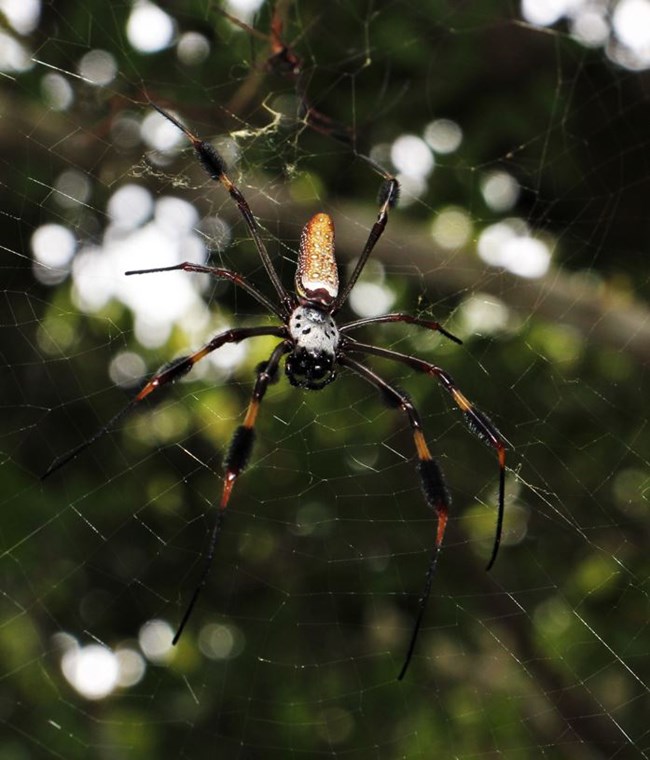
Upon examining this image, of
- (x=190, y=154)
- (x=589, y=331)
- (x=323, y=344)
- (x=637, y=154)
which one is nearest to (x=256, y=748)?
(x=323, y=344)

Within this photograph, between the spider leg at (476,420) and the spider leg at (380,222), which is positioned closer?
the spider leg at (476,420)

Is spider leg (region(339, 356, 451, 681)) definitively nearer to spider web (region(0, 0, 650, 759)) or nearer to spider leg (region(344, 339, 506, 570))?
spider leg (region(344, 339, 506, 570))

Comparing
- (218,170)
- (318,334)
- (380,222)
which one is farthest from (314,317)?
(218,170)

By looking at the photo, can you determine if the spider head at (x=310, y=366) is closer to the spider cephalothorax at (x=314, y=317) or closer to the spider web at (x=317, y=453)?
the spider cephalothorax at (x=314, y=317)

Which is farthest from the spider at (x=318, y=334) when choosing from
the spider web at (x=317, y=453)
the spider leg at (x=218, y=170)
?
the spider web at (x=317, y=453)

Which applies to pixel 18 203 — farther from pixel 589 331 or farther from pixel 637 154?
pixel 637 154

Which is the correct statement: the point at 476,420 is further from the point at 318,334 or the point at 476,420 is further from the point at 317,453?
the point at 317,453

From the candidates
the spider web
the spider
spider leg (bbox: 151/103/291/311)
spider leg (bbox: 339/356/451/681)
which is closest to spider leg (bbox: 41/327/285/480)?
the spider
